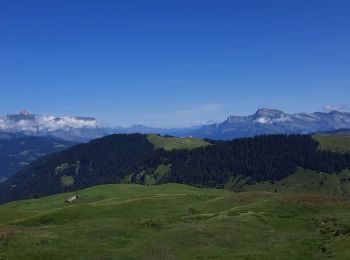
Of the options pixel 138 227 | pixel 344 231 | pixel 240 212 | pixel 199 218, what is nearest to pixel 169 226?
pixel 138 227

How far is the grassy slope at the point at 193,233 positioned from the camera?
155ft

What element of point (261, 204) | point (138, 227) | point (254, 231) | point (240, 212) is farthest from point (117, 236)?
point (261, 204)

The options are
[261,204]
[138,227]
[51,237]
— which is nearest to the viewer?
[51,237]

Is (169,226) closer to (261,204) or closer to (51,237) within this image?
(51,237)

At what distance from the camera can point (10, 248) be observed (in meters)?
46.7

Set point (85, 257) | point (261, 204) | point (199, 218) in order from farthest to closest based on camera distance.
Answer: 1. point (261, 204)
2. point (199, 218)
3. point (85, 257)

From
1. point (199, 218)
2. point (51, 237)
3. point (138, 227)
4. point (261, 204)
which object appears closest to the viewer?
point (51, 237)

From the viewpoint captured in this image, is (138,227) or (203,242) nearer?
(203,242)

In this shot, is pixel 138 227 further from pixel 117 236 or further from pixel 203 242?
pixel 203 242

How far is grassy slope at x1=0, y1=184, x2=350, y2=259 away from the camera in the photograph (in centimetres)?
4709

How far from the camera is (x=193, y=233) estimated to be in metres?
57.3

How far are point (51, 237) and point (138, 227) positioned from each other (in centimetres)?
1349

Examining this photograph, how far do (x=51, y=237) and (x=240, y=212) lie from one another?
32826 millimetres

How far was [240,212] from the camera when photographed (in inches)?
2921
